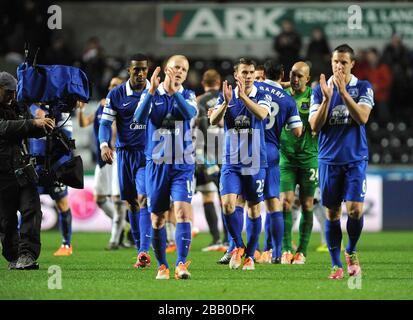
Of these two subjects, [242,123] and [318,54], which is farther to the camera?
[318,54]

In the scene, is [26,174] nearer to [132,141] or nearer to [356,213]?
[132,141]

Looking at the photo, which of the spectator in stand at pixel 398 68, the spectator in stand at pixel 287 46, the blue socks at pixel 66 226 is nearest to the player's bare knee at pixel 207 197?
the blue socks at pixel 66 226

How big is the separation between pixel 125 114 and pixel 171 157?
233cm

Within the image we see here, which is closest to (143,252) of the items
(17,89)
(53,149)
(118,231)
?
(53,149)

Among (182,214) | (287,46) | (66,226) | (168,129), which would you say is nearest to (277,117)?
(168,129)

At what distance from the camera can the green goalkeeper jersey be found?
13.4m

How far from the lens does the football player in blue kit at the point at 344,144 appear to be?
1071cm

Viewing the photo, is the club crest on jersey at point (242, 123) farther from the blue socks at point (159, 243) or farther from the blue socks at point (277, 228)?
the blue socks at point (159, 243)

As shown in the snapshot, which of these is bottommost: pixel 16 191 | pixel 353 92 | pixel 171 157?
pixel 16 191

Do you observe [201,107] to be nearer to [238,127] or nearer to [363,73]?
[238,127]

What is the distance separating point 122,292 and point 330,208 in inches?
102

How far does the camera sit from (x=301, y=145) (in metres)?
13.4

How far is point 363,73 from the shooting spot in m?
21.8

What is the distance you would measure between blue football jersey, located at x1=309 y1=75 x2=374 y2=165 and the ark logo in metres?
12.9
